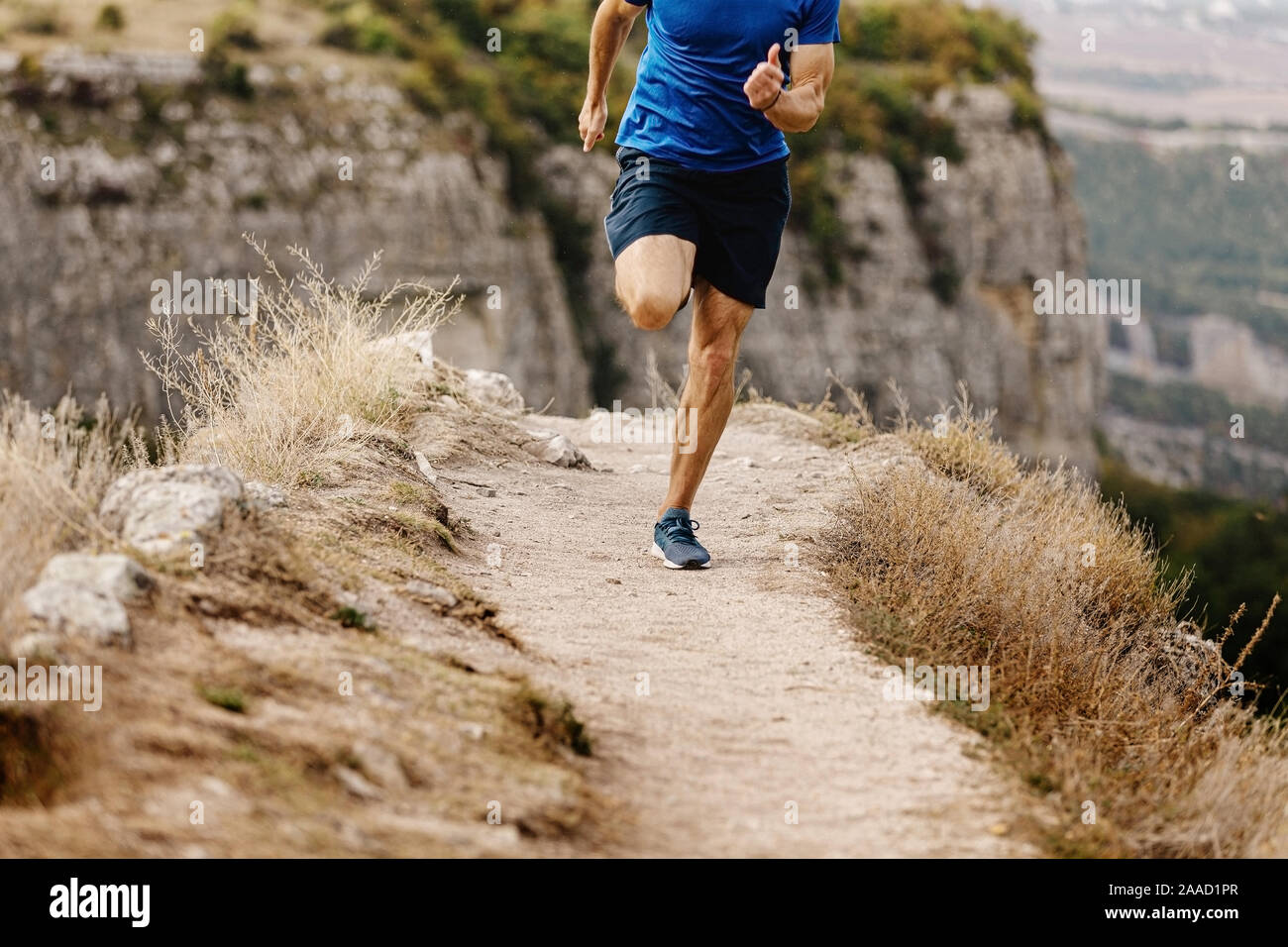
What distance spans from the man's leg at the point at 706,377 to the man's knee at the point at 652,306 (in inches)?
13.3

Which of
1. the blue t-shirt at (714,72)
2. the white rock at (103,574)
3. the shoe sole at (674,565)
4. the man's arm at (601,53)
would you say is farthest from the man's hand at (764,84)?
the white rock at (103,574)

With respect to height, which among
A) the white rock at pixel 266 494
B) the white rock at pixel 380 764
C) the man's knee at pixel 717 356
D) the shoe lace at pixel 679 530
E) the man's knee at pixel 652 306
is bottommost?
the shoe lace at pixel 679 530

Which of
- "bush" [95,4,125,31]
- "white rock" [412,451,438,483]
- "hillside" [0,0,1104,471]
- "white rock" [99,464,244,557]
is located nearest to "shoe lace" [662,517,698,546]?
"white rock" [412,451,438,483]

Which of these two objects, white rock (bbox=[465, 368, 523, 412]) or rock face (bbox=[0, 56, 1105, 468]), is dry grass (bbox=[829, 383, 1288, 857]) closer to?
white rock (bbox=[465, 368, 523, 412])

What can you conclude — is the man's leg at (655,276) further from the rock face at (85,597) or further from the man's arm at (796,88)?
the rock face at (85,597)

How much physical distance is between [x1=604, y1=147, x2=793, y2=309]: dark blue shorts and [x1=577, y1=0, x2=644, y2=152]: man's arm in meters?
0.36

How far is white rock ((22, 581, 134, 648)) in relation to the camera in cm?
287

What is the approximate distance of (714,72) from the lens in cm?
481

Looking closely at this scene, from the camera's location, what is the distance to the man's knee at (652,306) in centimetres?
458

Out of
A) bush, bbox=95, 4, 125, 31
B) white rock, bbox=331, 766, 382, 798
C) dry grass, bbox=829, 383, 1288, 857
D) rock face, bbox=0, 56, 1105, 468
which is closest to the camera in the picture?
white rock, bbox=331, 766, 382, 798

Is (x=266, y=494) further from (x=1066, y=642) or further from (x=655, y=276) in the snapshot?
(x=1066, y=642)

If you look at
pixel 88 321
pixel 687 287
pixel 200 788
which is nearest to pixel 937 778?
pixel 200 788

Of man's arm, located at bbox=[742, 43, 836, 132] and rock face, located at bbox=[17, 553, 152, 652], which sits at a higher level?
man's arm, located at bbox=[742, 43, 836, 132]

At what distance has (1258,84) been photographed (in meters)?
184
